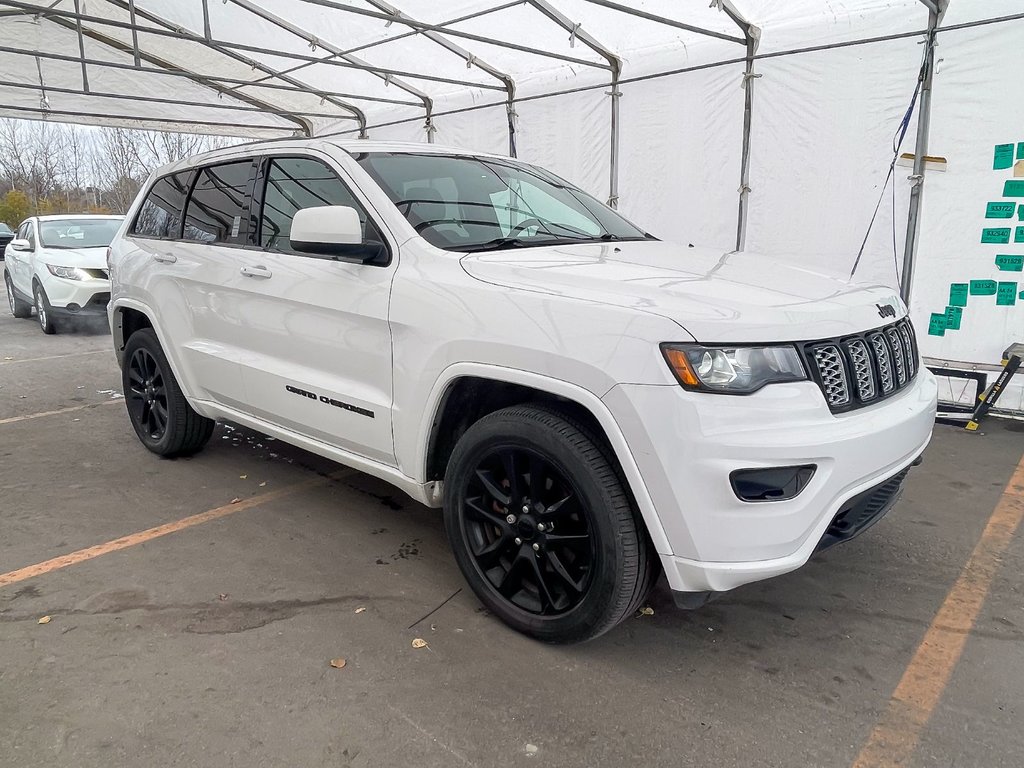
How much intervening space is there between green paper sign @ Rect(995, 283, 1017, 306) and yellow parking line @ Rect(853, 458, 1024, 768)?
2721 millimetres

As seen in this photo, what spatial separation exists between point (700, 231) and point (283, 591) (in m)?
6.05

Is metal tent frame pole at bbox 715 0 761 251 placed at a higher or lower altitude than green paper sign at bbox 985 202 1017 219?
higher

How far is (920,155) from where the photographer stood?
238 inches

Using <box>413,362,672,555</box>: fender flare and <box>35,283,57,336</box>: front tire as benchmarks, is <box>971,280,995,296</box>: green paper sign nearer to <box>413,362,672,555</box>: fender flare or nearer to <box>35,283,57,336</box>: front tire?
<box>413,362,672,555</box>: fender flare

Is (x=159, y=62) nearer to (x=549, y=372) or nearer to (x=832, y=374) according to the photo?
(x=549, y=372)

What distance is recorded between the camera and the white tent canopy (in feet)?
19.5

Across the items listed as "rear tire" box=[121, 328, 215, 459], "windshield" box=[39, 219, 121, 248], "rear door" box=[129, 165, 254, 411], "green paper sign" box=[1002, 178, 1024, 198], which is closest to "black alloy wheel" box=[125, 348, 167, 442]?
"rear tire" box=[121, 328, 215, 459]

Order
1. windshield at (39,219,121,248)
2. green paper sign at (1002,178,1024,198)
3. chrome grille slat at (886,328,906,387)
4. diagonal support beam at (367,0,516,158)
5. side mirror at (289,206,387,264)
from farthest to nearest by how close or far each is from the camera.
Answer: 1. windshield at (39,219,121,248)
2. diagonal support beam at (367,0,516,158)
3. green paper sign at (1002,178,1024,198)
4. side mirror at (289,206,387,264)
5. chrome grille slat at (886,328,906,387)

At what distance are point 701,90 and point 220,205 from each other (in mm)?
5309

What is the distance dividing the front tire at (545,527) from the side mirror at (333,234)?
2.88 ft

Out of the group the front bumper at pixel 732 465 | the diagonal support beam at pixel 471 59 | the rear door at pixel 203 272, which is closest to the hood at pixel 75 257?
the diagonal support beam at pixel 471 59

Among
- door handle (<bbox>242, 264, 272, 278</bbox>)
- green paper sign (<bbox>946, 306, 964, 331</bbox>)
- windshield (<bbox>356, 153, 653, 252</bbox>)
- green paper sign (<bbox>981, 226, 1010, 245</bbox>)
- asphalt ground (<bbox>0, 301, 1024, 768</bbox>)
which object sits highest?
windshield (<bbox>356, 153, 653, 252</bbox>)

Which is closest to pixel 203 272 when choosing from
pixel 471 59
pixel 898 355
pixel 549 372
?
pixel 549 372

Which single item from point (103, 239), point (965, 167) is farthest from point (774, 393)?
point (103, 239)
